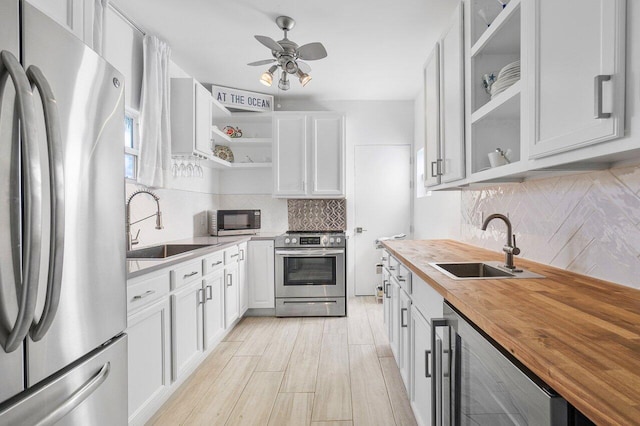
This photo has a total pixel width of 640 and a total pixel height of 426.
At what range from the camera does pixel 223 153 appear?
3.99 metres

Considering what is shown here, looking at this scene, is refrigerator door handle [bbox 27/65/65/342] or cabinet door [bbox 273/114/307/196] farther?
cabinet door [bbox 273/114/307/196]

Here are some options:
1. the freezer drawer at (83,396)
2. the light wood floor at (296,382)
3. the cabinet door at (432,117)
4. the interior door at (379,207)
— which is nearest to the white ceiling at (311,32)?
the cabinet door at (432,117)

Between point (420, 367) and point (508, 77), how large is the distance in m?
1.46

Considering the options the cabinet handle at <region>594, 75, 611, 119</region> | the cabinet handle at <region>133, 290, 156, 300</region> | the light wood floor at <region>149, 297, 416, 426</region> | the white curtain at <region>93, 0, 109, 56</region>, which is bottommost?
the light wood floor at <region>149, 297, 416, 426</region>

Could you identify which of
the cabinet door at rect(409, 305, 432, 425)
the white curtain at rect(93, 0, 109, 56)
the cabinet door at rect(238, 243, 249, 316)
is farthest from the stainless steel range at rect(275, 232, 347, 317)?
the white curtain at rect(93, 0, 109, 56)

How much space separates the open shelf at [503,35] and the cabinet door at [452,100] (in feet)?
0.62

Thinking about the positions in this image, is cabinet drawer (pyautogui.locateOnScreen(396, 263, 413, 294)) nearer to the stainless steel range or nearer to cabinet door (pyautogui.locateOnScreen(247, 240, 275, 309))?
the stainless steel range

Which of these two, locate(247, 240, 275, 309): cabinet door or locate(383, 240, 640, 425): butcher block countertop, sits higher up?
locate(383, 240, 640, 425): butcher block countertop

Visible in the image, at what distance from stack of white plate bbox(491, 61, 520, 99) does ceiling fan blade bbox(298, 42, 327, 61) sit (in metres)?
1.37

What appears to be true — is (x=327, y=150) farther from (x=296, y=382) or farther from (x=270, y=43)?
(x=296, y=382)

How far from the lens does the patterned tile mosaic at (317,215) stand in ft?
14.3

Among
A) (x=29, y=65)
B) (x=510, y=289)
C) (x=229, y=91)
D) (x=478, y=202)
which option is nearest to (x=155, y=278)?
(x=29, y=65)

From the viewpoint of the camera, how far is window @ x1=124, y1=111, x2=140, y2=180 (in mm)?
2488

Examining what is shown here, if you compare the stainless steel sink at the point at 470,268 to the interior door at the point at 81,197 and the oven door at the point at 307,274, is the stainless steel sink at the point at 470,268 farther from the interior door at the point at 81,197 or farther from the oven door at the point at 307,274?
the oven door at the point at 307,274
